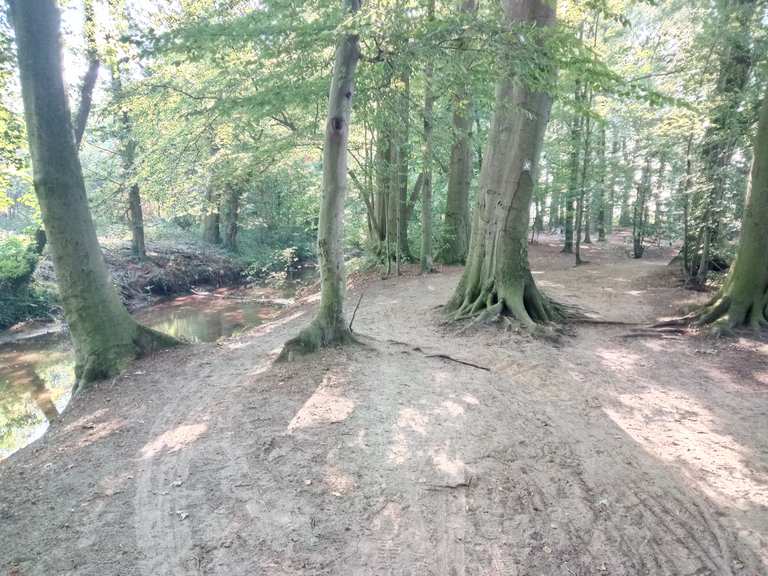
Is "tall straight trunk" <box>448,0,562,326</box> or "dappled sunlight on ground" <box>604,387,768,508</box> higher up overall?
"tall straight trunk" <box>448,0,562,326</box>

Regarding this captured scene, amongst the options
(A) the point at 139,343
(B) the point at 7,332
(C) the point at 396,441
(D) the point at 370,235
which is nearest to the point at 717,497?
(C) the point at 396,441

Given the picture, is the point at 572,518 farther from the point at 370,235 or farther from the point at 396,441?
the point at 370,235

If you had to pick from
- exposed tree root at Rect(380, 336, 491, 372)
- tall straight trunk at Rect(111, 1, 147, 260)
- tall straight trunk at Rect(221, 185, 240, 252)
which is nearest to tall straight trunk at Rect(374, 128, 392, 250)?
tall straight trunk at Rect(111, 1, 147, 260)

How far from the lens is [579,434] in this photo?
4410 millimetres

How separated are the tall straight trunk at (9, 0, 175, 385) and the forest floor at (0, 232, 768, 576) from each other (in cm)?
68

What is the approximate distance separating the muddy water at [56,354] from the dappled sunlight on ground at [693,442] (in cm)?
778

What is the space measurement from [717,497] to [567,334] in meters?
4.29

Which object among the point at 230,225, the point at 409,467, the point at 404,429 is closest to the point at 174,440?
the point at 404,429

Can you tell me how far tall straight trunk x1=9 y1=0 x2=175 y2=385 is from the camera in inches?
241

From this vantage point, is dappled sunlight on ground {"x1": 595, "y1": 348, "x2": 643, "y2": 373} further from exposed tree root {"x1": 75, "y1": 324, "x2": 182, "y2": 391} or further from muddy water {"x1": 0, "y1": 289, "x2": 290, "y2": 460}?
muddy water {"x1": 0, "y1": 289, "x2": 290, "y2": 460}

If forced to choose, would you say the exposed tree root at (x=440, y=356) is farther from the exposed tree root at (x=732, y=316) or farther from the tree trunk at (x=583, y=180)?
the tree trunk at (x=583, y=180)

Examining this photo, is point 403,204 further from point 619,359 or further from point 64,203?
point 64,203

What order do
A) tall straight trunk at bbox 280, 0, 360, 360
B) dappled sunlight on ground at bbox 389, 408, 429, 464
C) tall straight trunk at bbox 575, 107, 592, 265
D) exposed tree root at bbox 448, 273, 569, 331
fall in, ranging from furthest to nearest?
tall straight trunk at bbox 575, 107, 592, 265 < exposed tree root at bbox 448, 273, 569, 331 < tall straight trunk at bbox 280, 0, 360, 360 < dappled sunlight on ground at bbox 389, 408, 429, 464

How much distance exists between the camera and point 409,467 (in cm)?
379
